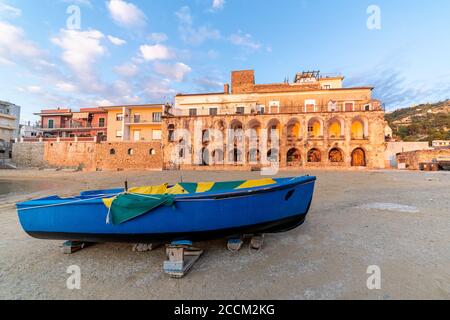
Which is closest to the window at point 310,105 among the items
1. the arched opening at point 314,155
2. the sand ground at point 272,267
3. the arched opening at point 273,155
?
the arched opening at point 314,155

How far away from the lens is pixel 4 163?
34.4 m

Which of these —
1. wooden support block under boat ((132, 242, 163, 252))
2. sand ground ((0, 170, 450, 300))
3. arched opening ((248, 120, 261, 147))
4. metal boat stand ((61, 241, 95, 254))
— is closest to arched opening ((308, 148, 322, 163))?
arched opening ((248, 120, 261, 147))

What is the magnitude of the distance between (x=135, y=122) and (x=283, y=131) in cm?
2412

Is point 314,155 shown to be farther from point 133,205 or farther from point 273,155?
point 133,205

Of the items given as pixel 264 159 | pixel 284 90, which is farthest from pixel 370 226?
pixel 284 90

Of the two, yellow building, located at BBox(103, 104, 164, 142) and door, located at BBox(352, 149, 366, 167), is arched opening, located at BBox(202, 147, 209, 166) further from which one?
door, located at BBox(352, 149, 366, 167)

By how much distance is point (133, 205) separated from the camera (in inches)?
132

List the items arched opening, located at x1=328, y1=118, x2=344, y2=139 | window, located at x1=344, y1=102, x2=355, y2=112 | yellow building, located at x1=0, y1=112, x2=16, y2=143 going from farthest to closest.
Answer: yellow building, located at x1=0, y1=112, x2=16, y2=143 → window, located at x1=344, y1=102, x2=355, y2=112 → arched opening, located at x1=328, y1=118, x2=344, y2=139

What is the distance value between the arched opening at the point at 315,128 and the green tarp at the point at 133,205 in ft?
86.0

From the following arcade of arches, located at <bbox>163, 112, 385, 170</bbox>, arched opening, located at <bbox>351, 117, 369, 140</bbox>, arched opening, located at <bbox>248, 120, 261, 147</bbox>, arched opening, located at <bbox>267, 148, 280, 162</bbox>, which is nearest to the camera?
arcade of arches, located at <bbox>163, 112, 385, 170</bbox>

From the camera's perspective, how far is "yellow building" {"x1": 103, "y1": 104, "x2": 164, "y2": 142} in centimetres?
3347

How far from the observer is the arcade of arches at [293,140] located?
81.1 feet

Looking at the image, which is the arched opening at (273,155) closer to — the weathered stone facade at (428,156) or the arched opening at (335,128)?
the arched opening at (335,128)
